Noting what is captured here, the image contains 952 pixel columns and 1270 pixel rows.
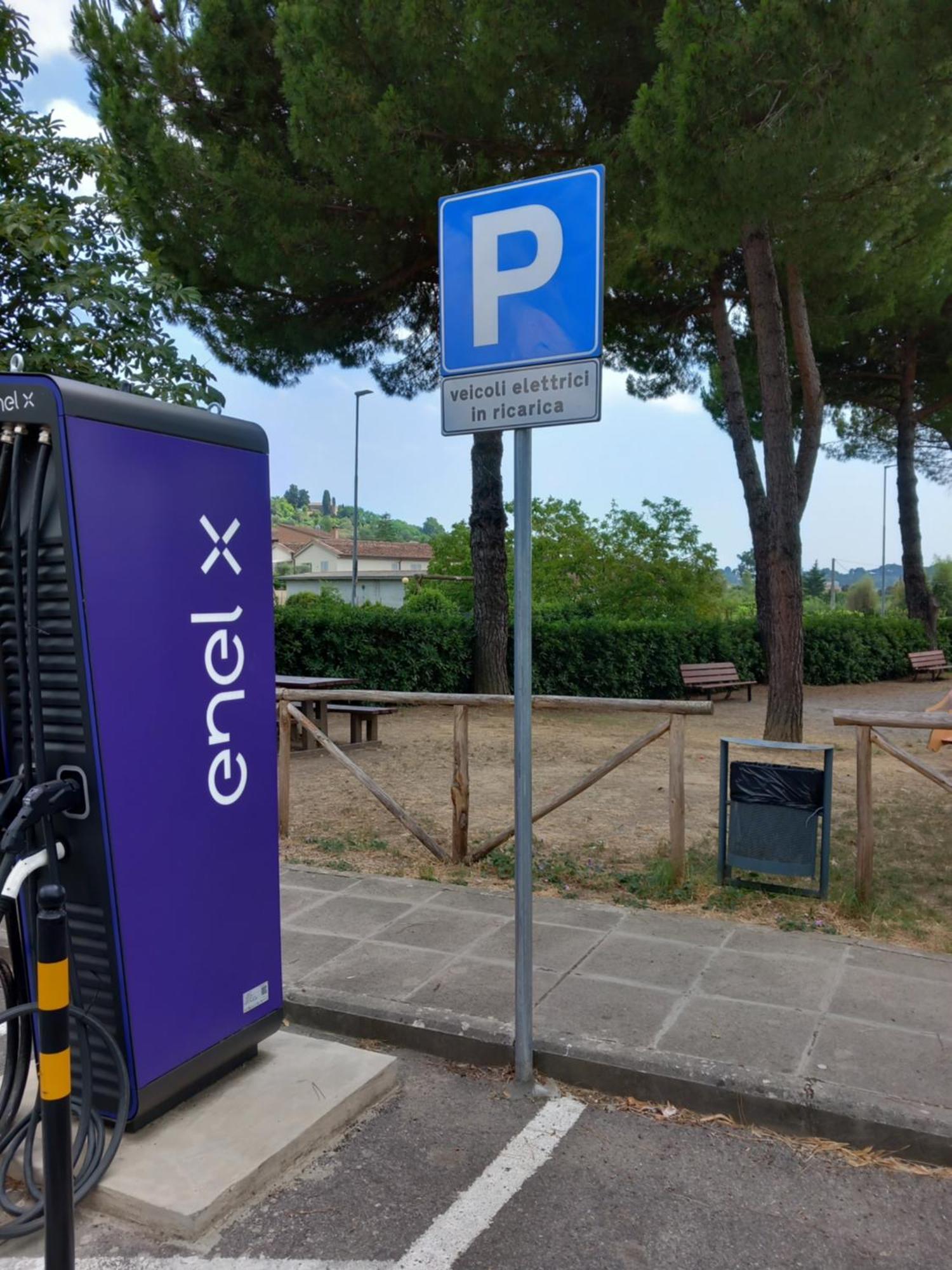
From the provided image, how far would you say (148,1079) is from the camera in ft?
8.71

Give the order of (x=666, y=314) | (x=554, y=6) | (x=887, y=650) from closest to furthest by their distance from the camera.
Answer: (x=554, y=6) → (x=666, y=314) → (x=887, y=650)

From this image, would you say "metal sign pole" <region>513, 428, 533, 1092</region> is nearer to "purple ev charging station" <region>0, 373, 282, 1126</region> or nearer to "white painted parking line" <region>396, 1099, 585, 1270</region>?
"white painted parking line" <region>396, 1099, 585, 1270</region>

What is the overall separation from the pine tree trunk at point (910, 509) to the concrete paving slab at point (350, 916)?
2281cm

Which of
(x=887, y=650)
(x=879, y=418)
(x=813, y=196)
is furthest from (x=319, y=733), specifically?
(x=879, y=418)

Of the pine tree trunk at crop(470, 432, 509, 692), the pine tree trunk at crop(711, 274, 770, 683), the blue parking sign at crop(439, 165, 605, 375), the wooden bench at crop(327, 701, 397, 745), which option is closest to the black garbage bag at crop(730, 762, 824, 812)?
the blue parking sign at crop(439, 165, 605, 375)

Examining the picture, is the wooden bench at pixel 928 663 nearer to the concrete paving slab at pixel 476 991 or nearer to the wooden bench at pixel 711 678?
the wooden bench at pixel 711 678

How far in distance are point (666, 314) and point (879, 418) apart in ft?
46.4

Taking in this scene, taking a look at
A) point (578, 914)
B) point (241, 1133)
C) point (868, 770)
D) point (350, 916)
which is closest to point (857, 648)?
point (868, 770)

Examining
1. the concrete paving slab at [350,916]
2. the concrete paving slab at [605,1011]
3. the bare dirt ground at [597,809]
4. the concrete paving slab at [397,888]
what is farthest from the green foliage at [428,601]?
the concrete paving slab at [605,1011]

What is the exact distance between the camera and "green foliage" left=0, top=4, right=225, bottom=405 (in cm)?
569

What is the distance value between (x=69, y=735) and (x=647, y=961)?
265cm

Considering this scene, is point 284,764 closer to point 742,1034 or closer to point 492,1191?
point 742,1034

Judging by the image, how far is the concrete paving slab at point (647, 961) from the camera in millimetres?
3924

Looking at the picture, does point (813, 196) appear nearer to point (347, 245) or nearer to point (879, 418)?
point (347, 245)
